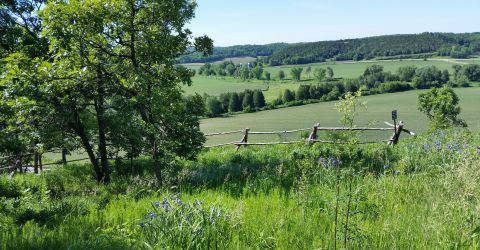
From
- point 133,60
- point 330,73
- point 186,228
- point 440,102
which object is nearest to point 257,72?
point 330,73

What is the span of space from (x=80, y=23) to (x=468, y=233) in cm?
735

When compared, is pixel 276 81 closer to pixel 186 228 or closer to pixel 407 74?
pixel 407 74

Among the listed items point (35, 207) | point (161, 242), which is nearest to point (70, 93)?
point (35, 207)

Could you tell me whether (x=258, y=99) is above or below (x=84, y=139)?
below

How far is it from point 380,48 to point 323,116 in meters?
118

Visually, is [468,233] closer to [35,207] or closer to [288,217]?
[288,217]

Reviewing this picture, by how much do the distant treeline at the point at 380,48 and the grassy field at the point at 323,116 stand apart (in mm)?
78625

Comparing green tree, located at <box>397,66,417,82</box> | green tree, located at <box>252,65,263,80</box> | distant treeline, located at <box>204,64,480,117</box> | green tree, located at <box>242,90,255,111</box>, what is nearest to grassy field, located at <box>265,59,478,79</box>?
green tree, located at <box>252,65,263,80</box>

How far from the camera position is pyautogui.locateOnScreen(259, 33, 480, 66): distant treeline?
171m

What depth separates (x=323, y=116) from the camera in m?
78.2

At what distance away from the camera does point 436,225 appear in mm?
3426

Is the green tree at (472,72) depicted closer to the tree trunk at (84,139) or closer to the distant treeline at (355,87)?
the distant treeline at (355,87)

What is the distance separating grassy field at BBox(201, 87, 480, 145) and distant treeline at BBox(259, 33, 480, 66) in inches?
3095

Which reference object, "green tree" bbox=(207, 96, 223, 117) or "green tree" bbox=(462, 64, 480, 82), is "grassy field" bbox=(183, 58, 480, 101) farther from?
"green tree" bbox=(207, 96, 223, 117)
